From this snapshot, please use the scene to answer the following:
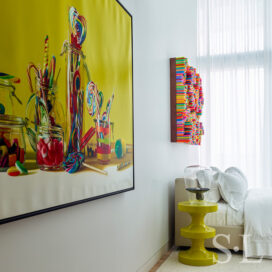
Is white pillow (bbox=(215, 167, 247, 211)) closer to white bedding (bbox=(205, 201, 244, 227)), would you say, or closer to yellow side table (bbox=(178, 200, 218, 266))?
white bedding (bbox=(205, 201, 244, 227))

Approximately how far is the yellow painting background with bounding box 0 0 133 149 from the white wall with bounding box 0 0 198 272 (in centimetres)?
36

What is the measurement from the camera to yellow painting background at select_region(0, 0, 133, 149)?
1.37 m

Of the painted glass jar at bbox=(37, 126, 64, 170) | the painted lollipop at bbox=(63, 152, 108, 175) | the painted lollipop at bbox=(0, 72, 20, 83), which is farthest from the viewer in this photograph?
the painted lollipop at bbox=(63, 152, 108, 175)

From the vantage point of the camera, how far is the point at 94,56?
2049 millimetres

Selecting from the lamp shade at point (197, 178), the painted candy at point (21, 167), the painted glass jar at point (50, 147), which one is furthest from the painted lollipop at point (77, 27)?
the lamp shade at point (197, 178)

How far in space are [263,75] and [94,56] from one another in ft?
13.7

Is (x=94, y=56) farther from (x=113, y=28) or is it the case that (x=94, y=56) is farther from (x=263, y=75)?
(x=263, y=75)

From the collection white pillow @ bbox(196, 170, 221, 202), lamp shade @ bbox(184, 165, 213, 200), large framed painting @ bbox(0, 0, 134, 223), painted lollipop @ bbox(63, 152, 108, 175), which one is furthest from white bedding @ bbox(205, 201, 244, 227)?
painted lollipop @ bbox(63, 152, 108, 175)

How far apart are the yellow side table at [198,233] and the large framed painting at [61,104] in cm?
99

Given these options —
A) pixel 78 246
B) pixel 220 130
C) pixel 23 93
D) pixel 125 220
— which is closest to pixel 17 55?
pixel 23 93

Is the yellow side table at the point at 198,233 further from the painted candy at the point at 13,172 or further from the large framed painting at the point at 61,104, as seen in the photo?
the painted candy at the point at 13,172

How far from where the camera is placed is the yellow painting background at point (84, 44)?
1.37m

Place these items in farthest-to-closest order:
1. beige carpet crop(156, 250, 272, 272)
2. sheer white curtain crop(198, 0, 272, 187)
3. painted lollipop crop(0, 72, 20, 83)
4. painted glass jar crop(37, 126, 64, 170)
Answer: sheer white curtain crop(198, 0, 272, 187)
beige carpet crop(156, 250, 272, 272)
painted glass jar crop(37, 126, 64, 170)
painted lollipop crop(0, 72, 20, 83)

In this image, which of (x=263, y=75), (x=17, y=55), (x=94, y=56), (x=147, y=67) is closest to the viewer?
(x=17, y=55)
